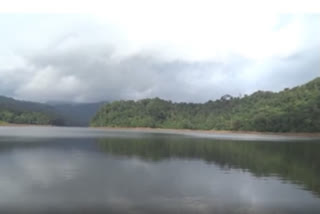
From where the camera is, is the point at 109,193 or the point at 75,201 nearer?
the point at 75,201

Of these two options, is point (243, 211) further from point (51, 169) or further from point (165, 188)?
point (51, 169)

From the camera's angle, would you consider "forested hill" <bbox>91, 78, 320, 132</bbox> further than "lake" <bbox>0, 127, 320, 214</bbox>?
Yes

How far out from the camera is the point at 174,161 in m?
36.9

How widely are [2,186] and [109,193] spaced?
21.3 feet

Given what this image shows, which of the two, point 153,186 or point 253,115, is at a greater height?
point 253,115

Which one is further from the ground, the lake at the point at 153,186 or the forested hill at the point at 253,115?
the forested hill at the point at 253,115

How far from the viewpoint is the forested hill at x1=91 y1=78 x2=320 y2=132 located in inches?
4473

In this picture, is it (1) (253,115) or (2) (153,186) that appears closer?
(2) (153,186)

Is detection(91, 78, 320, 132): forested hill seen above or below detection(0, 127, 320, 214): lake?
above

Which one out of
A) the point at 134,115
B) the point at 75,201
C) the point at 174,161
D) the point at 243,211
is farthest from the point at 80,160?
the point at 134,115

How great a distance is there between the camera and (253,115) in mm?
136875

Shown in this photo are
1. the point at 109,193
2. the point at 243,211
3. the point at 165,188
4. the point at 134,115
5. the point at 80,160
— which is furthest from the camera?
the point at 134,115

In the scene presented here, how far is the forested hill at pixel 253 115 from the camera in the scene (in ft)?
373

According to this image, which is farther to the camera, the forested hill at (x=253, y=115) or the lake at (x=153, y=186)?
the forested hill at (x=253, y=115)
